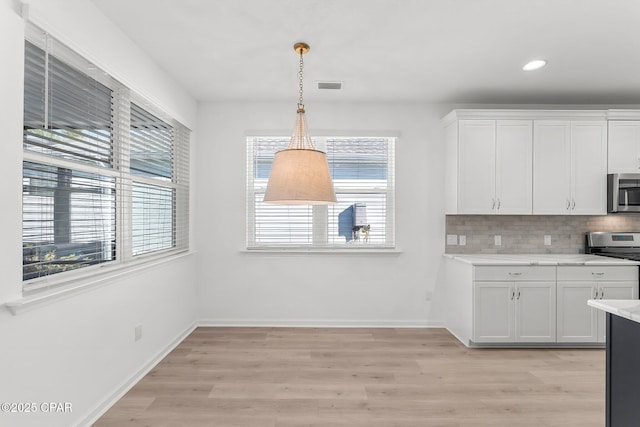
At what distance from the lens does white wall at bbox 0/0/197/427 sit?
1.67m

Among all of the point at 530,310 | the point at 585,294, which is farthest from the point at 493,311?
the point at 585,294

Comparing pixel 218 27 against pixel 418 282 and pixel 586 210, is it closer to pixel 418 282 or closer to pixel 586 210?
pixel 418 282

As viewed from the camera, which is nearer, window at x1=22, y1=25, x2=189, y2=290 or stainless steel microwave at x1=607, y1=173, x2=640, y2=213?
window at x1=22, y1=25, x2=189, y2=290

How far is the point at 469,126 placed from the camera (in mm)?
3920

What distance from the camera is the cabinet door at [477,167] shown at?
3906 mm

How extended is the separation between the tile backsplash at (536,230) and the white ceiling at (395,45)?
1354 millimetres

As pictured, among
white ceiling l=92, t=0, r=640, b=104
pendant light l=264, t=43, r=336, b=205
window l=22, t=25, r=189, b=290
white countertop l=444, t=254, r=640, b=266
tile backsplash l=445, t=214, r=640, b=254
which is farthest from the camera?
tile backsplash l=445, t=214, r=640, b=254

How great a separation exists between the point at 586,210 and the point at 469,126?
1.52 m

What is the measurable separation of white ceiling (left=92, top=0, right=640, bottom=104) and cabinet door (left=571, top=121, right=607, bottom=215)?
41 cm

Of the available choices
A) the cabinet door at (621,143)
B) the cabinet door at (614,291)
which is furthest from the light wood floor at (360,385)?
the cabinet door at (621,143)

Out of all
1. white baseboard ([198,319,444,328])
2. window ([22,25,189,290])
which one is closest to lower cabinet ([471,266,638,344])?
white baseboard ([198,319,444,328])

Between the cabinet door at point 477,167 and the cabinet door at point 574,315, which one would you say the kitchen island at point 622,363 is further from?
the cabinet door at point 477,167

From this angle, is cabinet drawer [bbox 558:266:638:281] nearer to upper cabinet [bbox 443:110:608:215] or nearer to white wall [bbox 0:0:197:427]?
upper cabinet [bbox 443:110:608:215]

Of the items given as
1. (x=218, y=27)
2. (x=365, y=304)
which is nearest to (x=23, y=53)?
(x=218, y=27)
